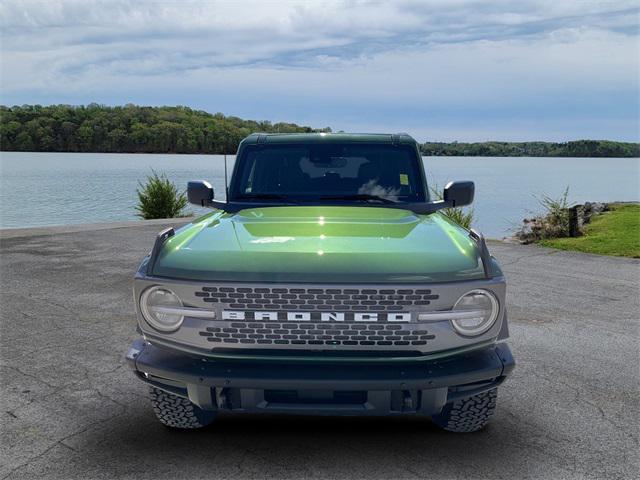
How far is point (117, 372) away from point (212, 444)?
5.76 feet

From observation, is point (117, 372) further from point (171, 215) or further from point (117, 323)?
point (171, 215)

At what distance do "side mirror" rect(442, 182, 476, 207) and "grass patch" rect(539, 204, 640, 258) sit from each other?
9.08 meters

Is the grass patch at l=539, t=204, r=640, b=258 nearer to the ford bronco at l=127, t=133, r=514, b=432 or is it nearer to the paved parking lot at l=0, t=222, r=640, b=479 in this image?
the paved parking lot at l=0, t=222, r=640, b=479

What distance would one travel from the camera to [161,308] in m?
3.62

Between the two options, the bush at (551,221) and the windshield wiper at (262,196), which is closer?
the windshield wiper at (262,196)

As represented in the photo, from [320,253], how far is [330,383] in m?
0.69

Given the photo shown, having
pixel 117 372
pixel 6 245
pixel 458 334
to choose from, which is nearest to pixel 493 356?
pixel 458 334

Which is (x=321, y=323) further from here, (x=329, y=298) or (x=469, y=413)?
(x=469, y=413)

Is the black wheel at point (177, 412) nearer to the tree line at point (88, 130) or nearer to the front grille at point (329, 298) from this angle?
the front grille at point (329, 298)

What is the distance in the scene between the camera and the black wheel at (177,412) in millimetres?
4055

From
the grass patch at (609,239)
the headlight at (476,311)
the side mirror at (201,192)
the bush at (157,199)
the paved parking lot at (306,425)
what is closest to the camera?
the headlight at (476,311)

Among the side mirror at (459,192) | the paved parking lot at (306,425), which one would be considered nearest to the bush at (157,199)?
the paved parking lot at (306,425)

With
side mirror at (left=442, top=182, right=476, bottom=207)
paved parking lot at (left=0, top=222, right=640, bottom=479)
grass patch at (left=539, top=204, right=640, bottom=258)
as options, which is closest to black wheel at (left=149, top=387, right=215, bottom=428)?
paved parking lot at (left=0, top=222, right=640, bottom=479)

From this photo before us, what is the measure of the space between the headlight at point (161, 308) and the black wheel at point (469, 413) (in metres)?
1.77
